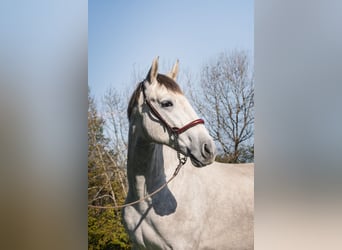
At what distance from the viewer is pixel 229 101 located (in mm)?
2023

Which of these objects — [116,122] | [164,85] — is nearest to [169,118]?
[164,85]

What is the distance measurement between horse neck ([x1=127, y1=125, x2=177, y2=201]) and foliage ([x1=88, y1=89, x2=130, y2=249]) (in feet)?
0.19

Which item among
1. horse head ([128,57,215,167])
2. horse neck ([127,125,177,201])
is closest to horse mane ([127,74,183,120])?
horse head ([128,57,215,167])

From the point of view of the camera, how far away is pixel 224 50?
2018 millimetres

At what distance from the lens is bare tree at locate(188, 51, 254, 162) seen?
79.2 inches

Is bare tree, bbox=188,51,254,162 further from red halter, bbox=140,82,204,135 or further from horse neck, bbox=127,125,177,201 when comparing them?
horse neck, bbox=127,125,177,201

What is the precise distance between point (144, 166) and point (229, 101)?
0.58 meters

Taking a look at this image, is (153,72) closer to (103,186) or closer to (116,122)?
(116,122)

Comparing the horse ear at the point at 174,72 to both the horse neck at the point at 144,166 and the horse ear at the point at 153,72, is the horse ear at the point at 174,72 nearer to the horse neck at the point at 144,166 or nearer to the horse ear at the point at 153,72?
the horse ear at the point at 153,72

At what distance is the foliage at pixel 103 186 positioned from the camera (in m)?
2.07
